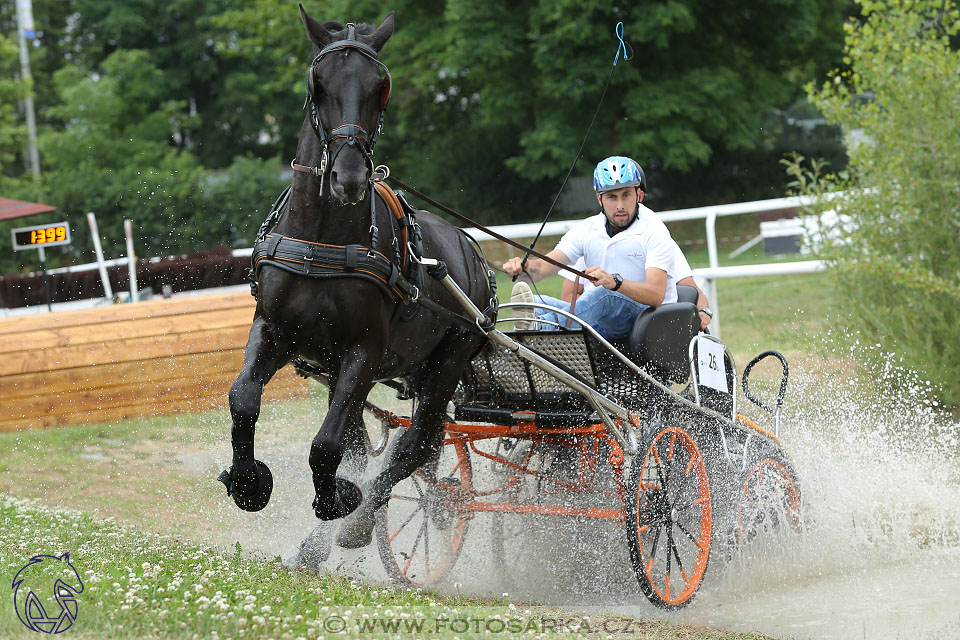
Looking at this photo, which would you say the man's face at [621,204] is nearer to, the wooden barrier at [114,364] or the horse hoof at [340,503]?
the horse hoof at [340,503]

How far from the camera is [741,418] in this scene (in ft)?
19.1

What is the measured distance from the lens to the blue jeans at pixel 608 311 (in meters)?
5.42

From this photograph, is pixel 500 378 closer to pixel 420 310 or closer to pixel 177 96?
pixel 420 310

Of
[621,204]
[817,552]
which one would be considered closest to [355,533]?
[621,204]

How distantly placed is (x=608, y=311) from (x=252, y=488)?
6.58ft

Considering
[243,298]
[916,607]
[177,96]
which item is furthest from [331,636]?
Result: [177,96]

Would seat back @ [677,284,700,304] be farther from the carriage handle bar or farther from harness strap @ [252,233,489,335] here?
harness strap @ [252,233,489,335]

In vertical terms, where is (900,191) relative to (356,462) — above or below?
above

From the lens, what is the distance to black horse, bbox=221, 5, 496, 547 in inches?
159

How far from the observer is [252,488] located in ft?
14.1

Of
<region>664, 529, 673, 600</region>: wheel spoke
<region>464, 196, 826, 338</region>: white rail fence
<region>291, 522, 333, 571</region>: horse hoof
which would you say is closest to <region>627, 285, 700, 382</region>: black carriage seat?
<region>664, 529, 673, 600</region>: wheel spoke

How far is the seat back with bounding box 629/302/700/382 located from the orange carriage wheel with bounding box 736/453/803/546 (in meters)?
→ 0.76

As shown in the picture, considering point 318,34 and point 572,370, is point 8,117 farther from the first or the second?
point 318,34

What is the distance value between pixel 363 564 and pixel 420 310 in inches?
65.5
